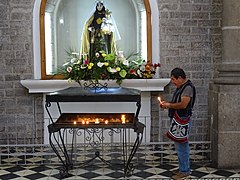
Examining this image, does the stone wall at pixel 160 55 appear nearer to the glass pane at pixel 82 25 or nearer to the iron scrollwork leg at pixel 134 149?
the glass pane at pixel 82 25

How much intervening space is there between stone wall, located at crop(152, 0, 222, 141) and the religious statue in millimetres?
833

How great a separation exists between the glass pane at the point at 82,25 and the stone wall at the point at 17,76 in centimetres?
52

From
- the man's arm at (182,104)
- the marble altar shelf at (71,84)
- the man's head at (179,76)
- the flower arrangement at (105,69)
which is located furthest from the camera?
the marble altar shelf at (71,84)

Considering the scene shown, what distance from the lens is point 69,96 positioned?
183 inches

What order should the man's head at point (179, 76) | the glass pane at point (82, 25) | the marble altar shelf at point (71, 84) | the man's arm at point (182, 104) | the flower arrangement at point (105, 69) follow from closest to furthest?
the man's arm at point (182, 104), the man's head at point (179, 76), the flower arrangement at point (105, 69), the marble altar shelf at point (71, 84), the glass pane at point (82, 25)

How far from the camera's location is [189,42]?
663cm

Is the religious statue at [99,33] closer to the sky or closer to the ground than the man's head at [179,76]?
closer to the sky

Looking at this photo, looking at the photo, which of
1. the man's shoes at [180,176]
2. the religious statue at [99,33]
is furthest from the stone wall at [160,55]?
the man's shoes at [180,176]

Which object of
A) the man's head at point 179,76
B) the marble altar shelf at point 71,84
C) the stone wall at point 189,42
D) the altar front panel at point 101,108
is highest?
the stone wall at point 189,42

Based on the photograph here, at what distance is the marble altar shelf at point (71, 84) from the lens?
6.34 m

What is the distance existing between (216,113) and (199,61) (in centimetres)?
159

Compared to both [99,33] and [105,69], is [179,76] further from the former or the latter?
[99,33]

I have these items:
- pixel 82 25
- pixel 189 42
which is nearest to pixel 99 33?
pixel 82 25

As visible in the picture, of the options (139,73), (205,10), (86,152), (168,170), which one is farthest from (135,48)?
(168,170)
